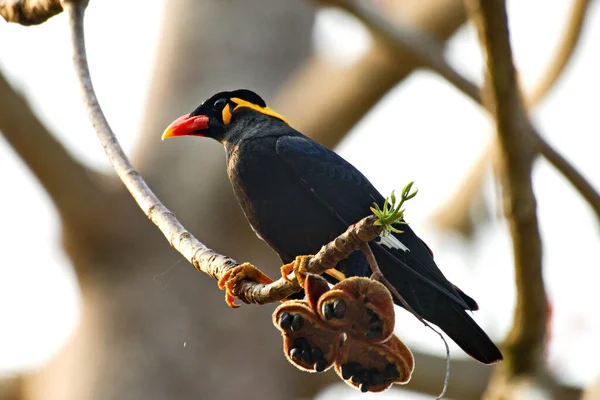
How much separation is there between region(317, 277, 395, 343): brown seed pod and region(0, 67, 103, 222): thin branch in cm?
342

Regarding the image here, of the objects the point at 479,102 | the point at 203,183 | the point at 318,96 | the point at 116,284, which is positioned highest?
the point at 479,102

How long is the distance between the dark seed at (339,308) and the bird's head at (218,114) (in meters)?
1.34

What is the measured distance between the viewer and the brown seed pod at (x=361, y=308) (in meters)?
1.60

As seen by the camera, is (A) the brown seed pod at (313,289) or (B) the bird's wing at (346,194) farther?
(B) the bird's wing at (346,194)

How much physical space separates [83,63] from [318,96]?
9.50ft

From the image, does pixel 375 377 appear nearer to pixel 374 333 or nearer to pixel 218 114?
pixel 374 333

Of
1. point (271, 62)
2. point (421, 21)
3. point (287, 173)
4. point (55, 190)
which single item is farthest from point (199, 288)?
point (287, 173)

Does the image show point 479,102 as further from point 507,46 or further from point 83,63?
point 83,63

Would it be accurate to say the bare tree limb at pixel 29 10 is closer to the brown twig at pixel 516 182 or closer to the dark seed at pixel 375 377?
the brown twig at pixel 516 182

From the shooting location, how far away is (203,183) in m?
6.07

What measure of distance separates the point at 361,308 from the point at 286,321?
16 cm

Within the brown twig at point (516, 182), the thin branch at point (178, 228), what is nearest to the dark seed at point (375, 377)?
the thin branch at point (178, 228)

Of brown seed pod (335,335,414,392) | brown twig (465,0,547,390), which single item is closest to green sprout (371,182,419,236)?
brown seed pod (335,335,414,392)

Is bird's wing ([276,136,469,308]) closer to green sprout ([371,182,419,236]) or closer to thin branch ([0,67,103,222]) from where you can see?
green sprout ([371,182,419,236])
